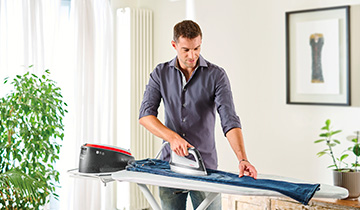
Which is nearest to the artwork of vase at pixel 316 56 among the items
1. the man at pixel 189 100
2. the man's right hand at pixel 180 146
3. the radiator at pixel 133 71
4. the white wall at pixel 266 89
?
the white wall at pixel 266 89

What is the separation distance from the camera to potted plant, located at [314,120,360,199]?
8.41 feet

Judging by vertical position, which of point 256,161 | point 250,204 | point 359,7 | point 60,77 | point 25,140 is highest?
point 359,7

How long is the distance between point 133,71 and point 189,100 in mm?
1749

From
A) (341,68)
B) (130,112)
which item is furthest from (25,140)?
(341,68)

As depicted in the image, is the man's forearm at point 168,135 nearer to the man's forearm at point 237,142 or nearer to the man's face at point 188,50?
the man's forearm at point 237,142

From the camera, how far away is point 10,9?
303 centimetres

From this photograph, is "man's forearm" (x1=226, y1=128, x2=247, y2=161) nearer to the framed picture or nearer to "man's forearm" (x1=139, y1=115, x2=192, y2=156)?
"man's forearm" (x1=139, y1=115, x2=192, y2=156)

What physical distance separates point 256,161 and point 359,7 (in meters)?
1.28

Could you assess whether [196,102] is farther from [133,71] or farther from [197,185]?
[133,71]

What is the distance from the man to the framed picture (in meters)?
1.06

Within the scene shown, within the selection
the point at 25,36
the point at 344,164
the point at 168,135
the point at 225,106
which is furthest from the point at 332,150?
the point at 25,36

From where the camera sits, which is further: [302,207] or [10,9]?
[10,9]

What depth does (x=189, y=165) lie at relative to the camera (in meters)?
1.96

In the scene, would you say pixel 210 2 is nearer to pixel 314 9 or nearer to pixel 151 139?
pixel 314 9
